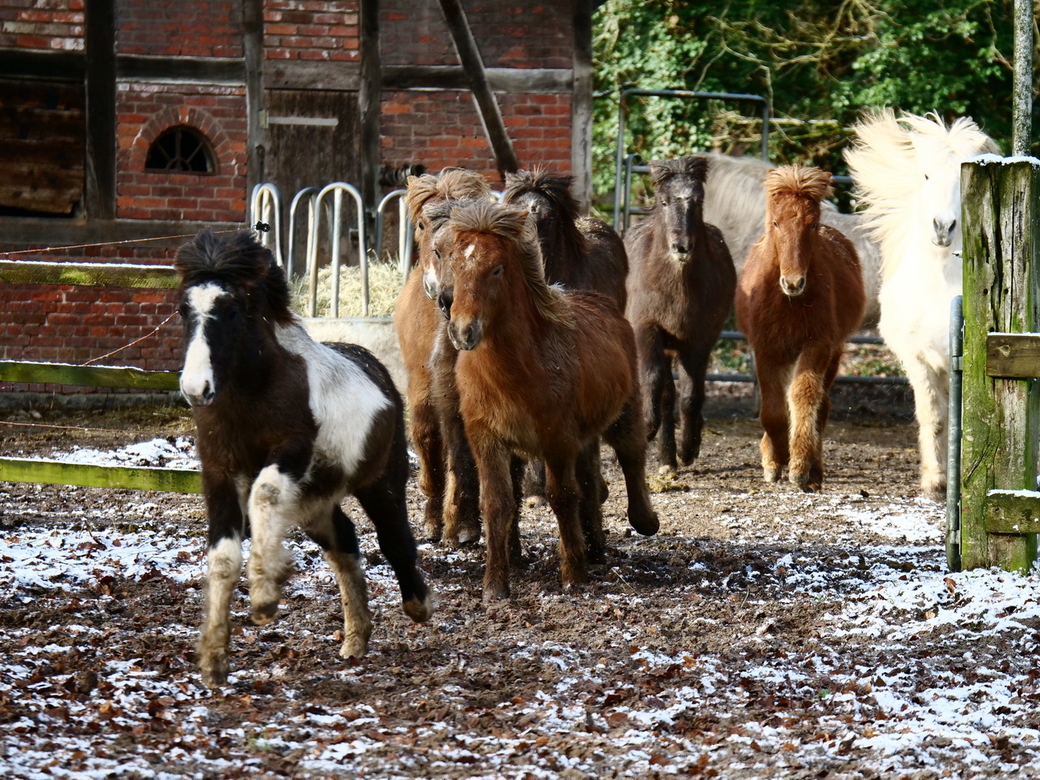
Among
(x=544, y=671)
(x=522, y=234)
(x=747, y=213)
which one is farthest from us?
(x=747, y=213)

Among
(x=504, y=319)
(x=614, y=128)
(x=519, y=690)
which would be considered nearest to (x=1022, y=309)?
(x=504, y=319)

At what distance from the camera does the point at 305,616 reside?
18.2 feet

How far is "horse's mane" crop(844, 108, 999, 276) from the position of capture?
823 cm

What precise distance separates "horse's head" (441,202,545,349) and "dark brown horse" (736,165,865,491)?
3343 millimetres

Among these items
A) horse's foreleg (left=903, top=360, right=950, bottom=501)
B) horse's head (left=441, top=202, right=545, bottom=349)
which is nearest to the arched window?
horse's foreleg (left=903, top=360, right=950, bottom=501)

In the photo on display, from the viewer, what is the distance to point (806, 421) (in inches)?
348

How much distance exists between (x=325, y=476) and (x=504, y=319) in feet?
4.40

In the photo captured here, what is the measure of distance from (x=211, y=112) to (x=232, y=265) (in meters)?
7.88

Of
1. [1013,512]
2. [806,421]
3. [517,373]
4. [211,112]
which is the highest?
[211,112]

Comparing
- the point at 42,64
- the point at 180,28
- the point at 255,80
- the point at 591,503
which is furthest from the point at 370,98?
the point at 591,503

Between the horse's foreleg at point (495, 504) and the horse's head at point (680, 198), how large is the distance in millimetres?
3780

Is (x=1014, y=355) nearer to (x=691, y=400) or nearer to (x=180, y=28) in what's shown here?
(x=691, y=400)

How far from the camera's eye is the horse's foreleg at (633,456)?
265 inches

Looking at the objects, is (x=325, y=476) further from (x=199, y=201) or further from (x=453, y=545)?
(x=199, y=201)
